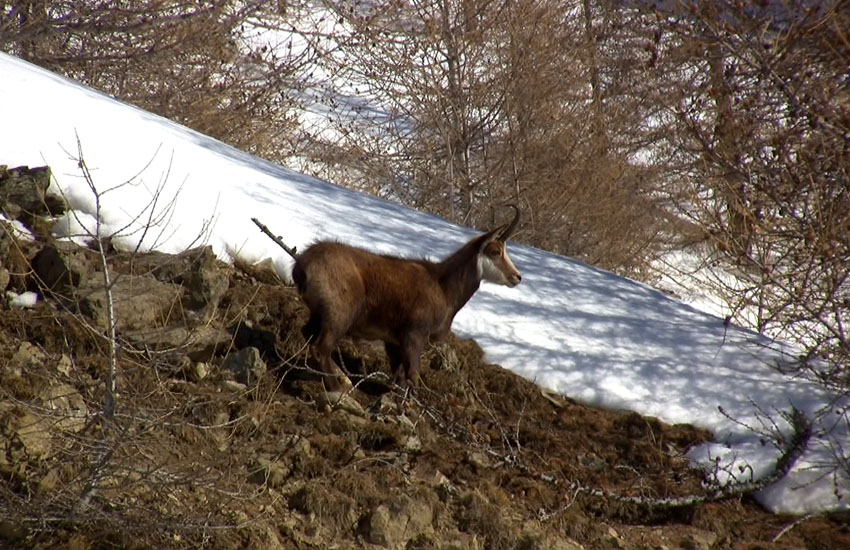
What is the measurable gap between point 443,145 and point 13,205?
10339 mm

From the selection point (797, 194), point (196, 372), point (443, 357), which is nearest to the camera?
point (196, 372)

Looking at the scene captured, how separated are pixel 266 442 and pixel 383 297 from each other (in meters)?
1.80

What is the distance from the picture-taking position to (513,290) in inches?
401

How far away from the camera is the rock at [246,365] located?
22.8 ft

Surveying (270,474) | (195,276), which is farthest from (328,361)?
(270,474)

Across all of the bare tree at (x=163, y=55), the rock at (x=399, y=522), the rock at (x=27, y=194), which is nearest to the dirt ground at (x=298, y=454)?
the rock at (x=399, y=522)

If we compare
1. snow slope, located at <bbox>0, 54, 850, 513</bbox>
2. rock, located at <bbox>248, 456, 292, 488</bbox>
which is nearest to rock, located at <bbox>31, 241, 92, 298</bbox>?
snow slope, located at <bbox>0, 54, 850, 513</bbox>

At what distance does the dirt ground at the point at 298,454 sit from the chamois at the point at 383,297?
0.97ft

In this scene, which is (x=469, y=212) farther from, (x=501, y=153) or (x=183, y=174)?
(x=183, y=174)

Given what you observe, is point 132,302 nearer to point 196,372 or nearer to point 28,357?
point 196,372

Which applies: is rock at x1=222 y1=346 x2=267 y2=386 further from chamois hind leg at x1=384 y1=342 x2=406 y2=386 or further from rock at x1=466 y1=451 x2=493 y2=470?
rock at x1=466 y1=451 x2=493 y2=470

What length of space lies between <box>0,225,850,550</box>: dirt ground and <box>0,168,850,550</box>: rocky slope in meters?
0.02

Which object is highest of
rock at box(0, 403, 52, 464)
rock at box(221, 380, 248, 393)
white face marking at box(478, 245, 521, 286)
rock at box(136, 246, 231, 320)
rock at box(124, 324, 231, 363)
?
white face marking at box(478, 245, 521, 286)

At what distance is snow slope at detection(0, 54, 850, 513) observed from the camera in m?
8.09
